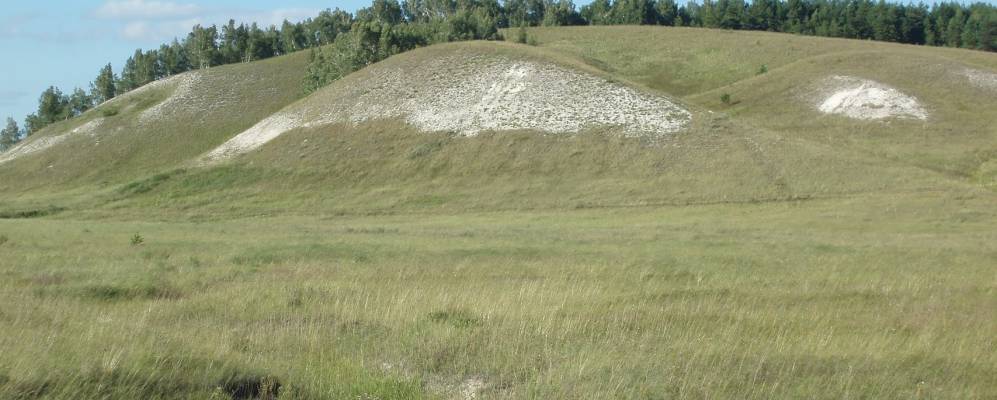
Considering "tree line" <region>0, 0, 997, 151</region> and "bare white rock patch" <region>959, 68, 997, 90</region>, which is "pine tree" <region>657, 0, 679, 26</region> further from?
"bare white rock patch" <region>959, 68, 997, 90</region>

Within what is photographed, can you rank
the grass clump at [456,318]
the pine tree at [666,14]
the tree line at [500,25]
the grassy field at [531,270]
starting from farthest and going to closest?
the pine tree at [666,14] → the tree line at [500,25] → the grass clump at [456,318] → the grassy field at [531,270]

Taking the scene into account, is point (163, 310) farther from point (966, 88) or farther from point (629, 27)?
point (629, 27)

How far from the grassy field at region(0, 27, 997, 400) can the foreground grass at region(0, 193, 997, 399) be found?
0.16 ft

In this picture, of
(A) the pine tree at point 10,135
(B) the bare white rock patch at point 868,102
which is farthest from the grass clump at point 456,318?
(A) the pine tree at point 10,135

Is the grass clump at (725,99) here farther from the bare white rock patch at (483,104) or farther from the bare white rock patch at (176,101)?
the bare white rock patch at (176,101)

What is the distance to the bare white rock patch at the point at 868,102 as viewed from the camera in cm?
7181

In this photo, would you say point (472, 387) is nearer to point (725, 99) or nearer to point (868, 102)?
point (868, 102)

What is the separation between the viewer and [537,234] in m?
32.4

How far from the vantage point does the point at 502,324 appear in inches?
386

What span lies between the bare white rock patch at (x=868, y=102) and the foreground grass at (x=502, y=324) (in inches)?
2117

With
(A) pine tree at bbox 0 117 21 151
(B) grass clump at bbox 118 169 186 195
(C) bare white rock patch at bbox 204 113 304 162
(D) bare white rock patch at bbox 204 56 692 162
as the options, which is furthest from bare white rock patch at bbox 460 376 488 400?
(A) pine tree at bbox 0 117 21 151

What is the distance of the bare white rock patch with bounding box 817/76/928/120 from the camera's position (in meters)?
71.8

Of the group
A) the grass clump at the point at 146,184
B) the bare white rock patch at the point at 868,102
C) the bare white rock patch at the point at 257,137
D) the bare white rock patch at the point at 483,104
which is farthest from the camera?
the bare white rock patch at the point at 868,102

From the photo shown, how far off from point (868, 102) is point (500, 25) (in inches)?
4827
